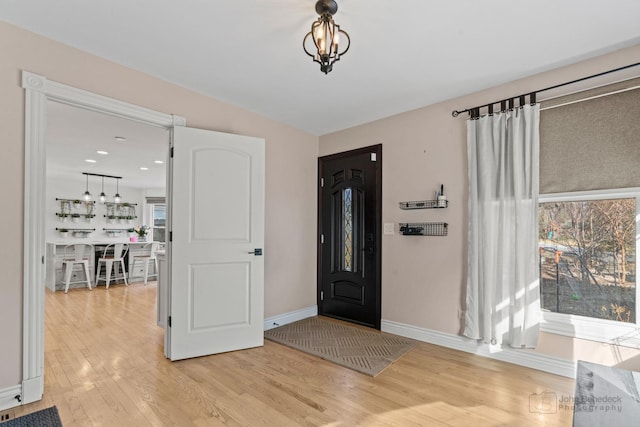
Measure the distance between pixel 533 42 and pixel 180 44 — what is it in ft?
8.55

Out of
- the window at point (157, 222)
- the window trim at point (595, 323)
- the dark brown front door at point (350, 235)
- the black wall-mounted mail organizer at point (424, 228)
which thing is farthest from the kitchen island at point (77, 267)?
the window trim at point (595, 323)

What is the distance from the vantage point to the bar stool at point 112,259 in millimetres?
6834

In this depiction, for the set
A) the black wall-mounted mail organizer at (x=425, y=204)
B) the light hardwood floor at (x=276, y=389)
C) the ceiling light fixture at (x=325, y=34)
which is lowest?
the light hardwood floor at (x=276, y=389)

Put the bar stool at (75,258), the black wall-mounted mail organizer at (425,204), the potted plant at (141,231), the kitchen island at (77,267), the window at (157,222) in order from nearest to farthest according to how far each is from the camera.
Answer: the black wall-mounted mail organizer at (425,204)
the bar stool at (75,258)
the kitchen island at (77,267)
the potted plant at (141,231)
the window at (157,222)

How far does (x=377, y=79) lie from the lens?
2.96 meters

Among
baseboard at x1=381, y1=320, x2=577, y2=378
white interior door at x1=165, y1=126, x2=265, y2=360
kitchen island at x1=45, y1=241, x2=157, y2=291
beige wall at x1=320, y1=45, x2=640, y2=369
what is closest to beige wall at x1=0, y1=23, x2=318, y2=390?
white interior door at x1=165, y1=126, x2=265, y2=360

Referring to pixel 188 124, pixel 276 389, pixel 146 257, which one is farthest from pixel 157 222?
pixel 276 389

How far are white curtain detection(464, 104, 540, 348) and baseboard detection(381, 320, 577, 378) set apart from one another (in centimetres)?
13

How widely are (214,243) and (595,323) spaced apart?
3266 mm

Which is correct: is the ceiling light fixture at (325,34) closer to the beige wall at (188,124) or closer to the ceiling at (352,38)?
the ceiling at (352,38)

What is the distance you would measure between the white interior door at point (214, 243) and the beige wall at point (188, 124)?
42 centimetres

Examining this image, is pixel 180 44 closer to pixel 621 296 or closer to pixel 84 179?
pixel 621 296

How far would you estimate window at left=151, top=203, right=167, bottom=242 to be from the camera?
30.9 ft

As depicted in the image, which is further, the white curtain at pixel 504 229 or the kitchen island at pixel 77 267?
the kitchen island at pixel 77 267
